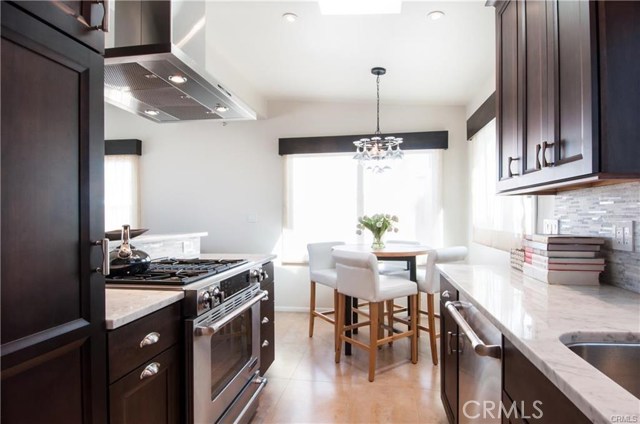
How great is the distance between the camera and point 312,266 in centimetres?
333

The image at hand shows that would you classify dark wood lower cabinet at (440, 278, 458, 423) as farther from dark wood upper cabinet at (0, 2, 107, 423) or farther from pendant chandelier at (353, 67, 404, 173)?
pendant chandelier at (353, 67, 404, 173)

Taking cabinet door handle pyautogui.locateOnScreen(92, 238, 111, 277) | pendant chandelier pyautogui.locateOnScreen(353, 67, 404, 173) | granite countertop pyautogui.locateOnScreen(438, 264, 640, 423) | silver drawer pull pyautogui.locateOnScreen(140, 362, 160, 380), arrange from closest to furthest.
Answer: granite countertop pyautogui.locateOnScreen(438, 264, 640, 423)
cabinet door handle pyautogui.locateOnScreen(92, 238, 111, 277)
silver drawer pull pyautogui.locateOnScreen(140, 362, 160, 380)
pendant chandelier pyautogui.locateOnScreen(353, 67, 404, 173)

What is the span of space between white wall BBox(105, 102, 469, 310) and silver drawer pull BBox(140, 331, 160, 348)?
9.57 feet

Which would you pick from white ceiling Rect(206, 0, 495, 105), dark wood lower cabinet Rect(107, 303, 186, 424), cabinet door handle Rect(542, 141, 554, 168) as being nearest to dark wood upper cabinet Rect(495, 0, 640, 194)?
cabinet door handle Rect(542, 141, 554, 168)

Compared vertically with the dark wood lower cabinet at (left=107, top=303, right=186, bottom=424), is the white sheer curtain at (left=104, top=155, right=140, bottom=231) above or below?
above

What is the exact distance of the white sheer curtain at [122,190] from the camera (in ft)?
14.1

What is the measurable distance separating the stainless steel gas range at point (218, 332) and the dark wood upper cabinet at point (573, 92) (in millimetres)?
1491

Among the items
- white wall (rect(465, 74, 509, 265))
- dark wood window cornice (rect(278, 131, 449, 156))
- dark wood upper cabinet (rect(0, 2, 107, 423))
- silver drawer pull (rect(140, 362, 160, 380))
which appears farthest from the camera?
dark wood window cornice (rect(278, 131, 449, 156))

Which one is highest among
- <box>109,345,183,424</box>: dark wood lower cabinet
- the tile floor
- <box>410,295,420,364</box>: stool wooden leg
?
<box>109,345,183,424</box>: dark wood lower cabinet

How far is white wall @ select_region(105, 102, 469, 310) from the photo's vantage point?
157 inches

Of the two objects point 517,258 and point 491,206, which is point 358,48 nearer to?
point 491,206

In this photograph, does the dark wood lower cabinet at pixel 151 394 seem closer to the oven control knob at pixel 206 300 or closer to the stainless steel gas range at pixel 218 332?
the stainless steel gas range at pixel 218 332

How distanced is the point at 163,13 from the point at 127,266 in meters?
1.17

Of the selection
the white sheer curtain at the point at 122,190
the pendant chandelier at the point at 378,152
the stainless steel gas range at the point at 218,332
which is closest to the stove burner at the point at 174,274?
the stainless steel gas range at the point at 218,332
